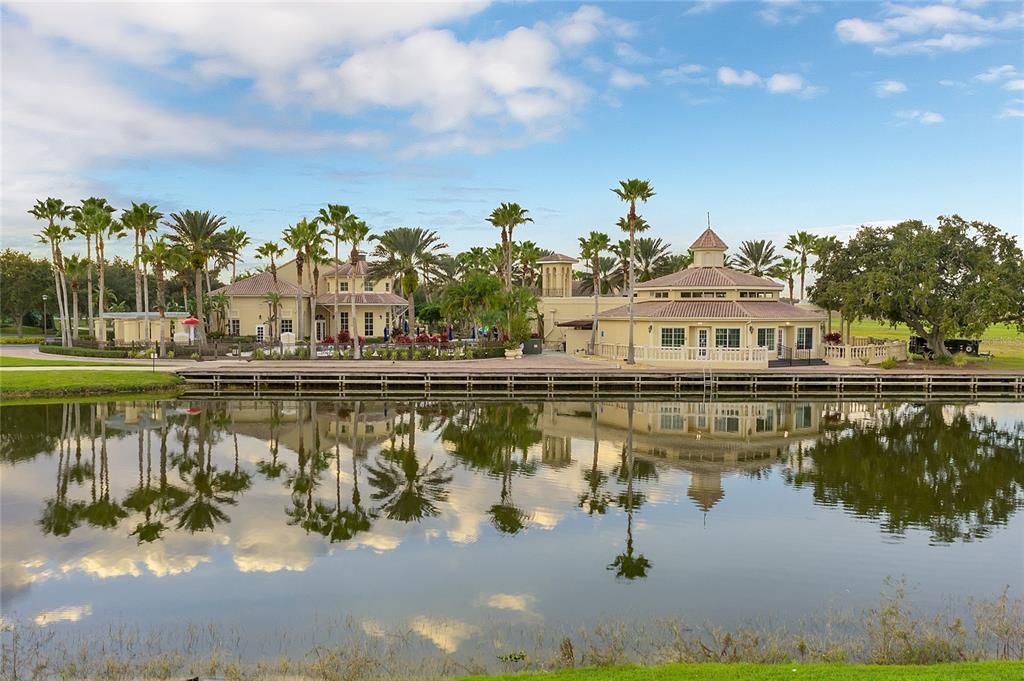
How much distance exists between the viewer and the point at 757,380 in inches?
1671

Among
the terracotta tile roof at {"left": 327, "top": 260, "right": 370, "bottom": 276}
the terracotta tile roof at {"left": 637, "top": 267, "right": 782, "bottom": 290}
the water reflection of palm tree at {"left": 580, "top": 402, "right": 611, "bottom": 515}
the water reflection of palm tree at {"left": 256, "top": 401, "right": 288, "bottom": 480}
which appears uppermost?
the terracotta tile roof at {"left": 327, "top": 260, "right": 370, "bottom": 276}

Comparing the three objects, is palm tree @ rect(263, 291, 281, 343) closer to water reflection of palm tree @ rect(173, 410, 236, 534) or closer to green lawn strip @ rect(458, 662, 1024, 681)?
water reflection of palm tree @ rect(173, 410, 236, 534)

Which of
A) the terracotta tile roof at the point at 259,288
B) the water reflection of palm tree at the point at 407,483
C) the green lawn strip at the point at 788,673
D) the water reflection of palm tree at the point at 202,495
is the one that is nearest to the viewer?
the green lawn strip at the point at 788,673

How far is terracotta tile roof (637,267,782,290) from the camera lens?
163 ft

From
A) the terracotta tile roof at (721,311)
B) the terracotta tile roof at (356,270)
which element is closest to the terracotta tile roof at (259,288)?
the terracotta tile roof at (356,270)

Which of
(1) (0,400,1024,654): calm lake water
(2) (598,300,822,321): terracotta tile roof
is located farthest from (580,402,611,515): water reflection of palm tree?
(2) (598,300,822,321): terracotta tile roof

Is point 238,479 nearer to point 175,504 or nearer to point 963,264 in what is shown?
point 175,504

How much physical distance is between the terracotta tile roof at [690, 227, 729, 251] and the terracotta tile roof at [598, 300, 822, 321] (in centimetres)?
635

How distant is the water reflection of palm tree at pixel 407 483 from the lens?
1816 centimetres

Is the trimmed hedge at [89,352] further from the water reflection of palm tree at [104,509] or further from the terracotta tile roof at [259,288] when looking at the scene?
the water reflection of palm tree at [104,509]

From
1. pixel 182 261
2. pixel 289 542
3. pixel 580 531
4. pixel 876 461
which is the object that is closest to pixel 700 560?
pixel 580 531

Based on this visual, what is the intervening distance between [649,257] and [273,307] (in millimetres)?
38697

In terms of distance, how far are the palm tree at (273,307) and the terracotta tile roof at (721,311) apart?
1153 inches

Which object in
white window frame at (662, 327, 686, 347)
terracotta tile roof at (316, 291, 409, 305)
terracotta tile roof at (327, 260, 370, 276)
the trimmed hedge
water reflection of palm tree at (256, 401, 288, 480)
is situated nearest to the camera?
water reflection of palm tree at (256, 401, 288, 480)
